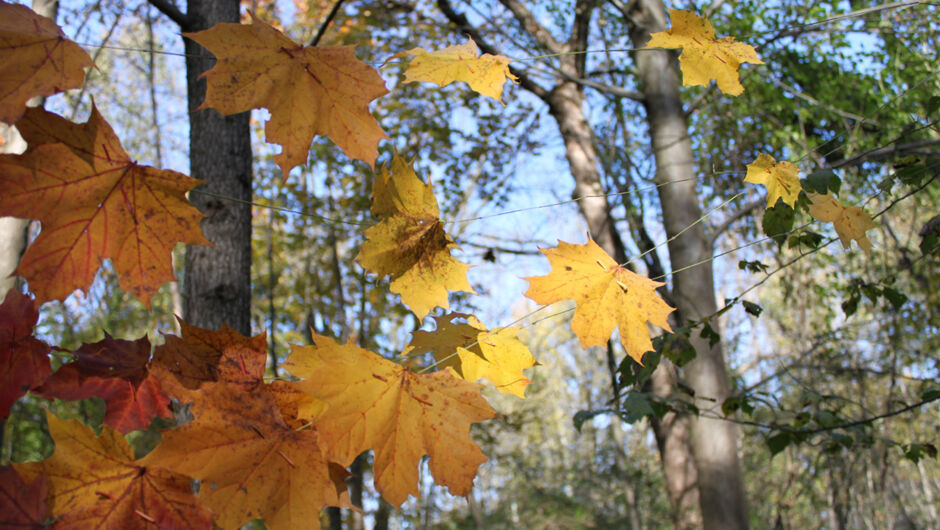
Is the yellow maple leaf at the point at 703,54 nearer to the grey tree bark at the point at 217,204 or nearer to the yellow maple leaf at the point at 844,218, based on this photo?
the yellow maple leaf at the point at 844,218

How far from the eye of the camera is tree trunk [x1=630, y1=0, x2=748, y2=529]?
10.0 ft

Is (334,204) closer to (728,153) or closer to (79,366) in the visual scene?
(728,153)

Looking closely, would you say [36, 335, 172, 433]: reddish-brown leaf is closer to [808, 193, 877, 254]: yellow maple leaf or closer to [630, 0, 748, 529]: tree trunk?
[808, 193, 877, 254]: yellow maple leaf

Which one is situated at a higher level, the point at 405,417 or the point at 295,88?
the point at 295,88

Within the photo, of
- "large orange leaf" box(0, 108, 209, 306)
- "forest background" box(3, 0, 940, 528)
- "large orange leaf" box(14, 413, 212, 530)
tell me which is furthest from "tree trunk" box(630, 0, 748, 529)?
"large orange leaf" box(14, 413, 212, 530)

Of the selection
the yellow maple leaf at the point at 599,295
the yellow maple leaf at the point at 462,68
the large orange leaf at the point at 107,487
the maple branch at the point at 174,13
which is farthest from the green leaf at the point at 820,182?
the maple branch at the point at 174,13

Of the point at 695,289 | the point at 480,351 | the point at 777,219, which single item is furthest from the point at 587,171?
the point at 480,351

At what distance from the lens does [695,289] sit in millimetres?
3227

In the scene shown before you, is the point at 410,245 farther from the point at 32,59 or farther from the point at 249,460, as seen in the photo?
the point at 32,59

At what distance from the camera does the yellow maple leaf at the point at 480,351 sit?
1.12m

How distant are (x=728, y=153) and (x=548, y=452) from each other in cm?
1522

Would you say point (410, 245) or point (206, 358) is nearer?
point (206, 358)

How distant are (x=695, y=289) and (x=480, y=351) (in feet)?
7.96

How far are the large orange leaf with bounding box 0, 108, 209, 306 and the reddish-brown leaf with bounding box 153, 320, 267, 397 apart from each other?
10 centimetres
